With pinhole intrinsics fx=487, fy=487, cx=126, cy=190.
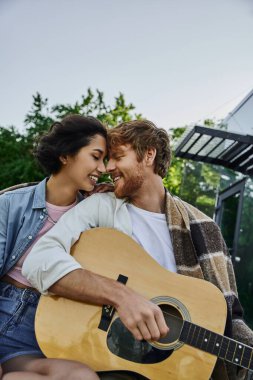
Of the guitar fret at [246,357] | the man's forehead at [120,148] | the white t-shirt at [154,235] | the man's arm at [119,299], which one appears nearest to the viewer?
the guitar fret at [246,357]

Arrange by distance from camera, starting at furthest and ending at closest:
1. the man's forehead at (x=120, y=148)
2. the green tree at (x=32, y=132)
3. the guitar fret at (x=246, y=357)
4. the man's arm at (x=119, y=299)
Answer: the green tree at (x=32, y=132), the man's forehead at (x=120, y=148), the man's arm at (x=119, y=299), the guitar fret at (x=246, y=357)

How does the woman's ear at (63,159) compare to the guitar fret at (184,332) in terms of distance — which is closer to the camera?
the guitar fret at (184,332)

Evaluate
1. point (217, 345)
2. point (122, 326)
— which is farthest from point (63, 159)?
point (217, 345)

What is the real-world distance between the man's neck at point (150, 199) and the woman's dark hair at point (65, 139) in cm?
35

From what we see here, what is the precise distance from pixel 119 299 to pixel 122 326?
11 cm

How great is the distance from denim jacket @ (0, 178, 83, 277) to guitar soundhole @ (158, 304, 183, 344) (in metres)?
0.71

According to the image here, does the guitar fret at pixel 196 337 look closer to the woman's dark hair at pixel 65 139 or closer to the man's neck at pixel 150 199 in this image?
the man's neck at pixel 150 199

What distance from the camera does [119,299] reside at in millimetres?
1883

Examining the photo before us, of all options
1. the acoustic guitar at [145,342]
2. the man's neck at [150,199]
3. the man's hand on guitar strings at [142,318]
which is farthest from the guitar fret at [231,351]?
the man's neck at [150,199]

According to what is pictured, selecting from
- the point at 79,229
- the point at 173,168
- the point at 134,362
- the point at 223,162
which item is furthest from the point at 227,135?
the point at 173,168

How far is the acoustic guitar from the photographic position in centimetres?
180

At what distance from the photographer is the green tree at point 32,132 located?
6727 mm

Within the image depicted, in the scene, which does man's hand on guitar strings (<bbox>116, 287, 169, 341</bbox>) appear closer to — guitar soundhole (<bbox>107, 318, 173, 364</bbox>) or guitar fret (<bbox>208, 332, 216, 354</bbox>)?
guitar soundhole (<bbox>107, 318, 173, 364</bbox>)

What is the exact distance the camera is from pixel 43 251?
2.01 metres
